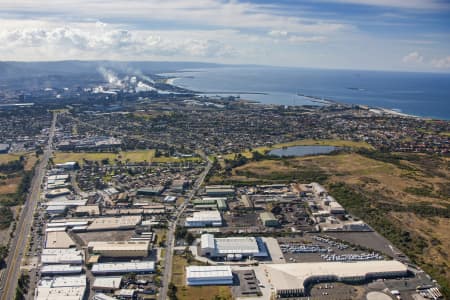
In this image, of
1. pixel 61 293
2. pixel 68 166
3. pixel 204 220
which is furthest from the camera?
pixel 68 166

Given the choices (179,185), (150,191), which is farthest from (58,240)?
(179,185)

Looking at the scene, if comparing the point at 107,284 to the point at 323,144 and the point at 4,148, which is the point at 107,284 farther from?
the point at 323,144

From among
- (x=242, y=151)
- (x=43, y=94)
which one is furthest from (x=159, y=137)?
(x=43, y=94)

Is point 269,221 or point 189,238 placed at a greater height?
point 269,221

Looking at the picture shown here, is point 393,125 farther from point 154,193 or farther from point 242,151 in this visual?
point 154,193

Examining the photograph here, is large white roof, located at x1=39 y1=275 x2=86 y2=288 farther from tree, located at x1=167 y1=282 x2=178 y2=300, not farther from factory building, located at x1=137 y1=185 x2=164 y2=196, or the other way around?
factory building, located at x1=137 y1=185 x2=164 y2=196

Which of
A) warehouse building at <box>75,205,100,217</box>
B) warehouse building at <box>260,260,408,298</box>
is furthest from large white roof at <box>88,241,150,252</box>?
warehouse building at <box>260,260,408,298</box>

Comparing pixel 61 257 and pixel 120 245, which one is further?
pixel 120 245
